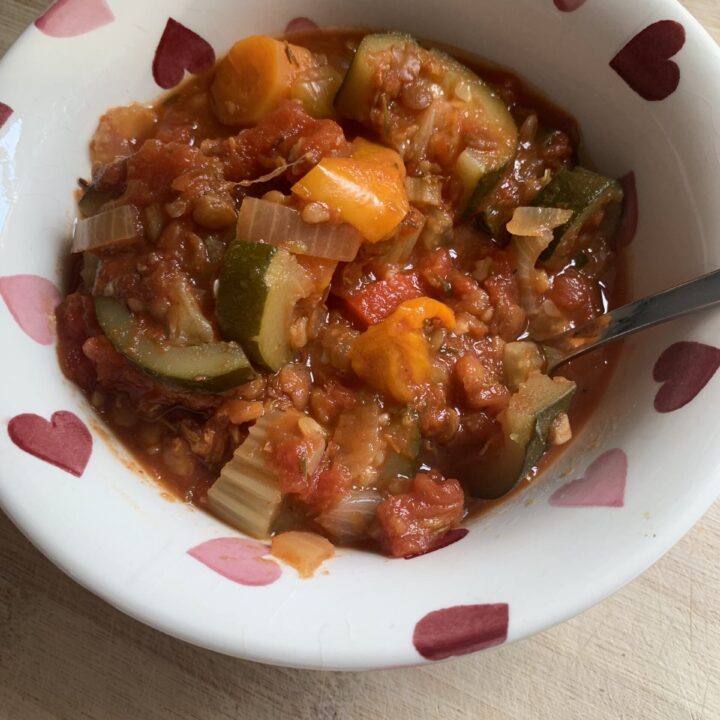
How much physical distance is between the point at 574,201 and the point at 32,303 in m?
1.45

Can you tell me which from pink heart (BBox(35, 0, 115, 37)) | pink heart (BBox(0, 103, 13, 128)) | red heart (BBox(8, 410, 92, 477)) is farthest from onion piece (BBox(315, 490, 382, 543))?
pink heart (BBox(35, 0, 115, 37))

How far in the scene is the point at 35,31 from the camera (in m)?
1.98

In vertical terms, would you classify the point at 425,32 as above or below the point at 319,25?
above

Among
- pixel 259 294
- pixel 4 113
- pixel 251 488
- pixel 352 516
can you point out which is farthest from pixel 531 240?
pixel 4 113

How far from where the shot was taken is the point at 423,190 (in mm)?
2156

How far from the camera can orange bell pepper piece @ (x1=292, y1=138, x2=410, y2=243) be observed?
6.39 feet

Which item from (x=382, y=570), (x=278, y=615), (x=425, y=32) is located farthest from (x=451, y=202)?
(x=278, y=615)

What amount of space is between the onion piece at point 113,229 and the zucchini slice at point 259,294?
0.98 ft

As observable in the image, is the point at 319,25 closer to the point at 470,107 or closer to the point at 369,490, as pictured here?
the point at 470,107

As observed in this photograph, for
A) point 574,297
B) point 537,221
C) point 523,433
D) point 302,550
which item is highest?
point 537,221

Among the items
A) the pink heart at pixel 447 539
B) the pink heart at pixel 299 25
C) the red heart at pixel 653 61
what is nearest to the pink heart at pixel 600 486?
the pink heart at pixel 447 539

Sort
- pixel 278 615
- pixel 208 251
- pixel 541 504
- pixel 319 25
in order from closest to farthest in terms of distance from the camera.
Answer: pixel 278 615
pixel 541 504
pixel 208 251
pixel 319 25

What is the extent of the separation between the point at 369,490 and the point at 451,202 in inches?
33.1

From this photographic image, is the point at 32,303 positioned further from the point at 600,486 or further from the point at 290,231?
the point at 600,486
